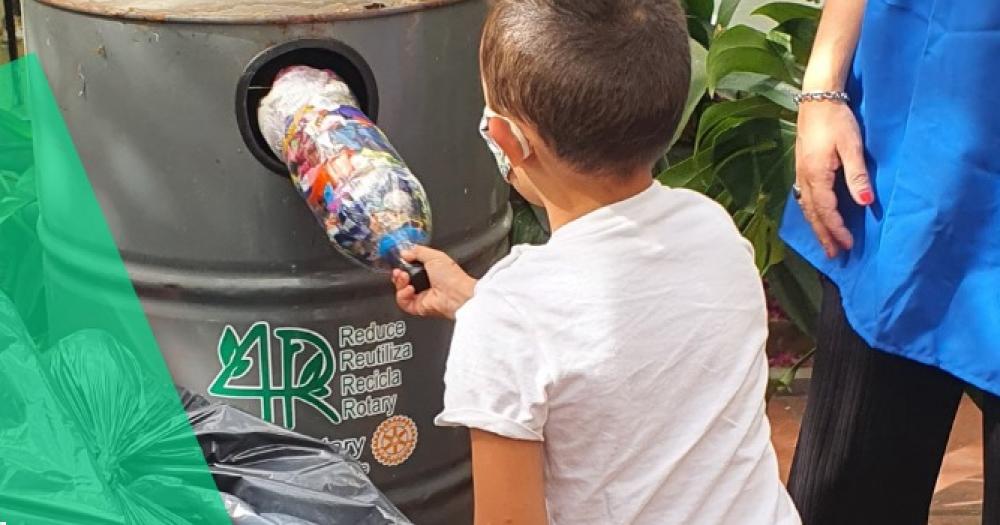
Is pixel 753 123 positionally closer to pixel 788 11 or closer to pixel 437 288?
pixel 788 11

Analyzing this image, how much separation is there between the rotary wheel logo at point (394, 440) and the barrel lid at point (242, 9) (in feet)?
2.06

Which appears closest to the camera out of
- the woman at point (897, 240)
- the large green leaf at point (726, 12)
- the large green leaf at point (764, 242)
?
the woman at point (897, 240)

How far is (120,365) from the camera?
5.66 feet

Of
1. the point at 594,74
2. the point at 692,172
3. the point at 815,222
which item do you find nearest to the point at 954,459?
the point at 692,172

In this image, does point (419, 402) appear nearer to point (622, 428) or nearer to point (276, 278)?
point (276, 278)

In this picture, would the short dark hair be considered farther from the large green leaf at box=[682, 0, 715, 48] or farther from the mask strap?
the large green leaf at box=[682, 0, 715, 48]

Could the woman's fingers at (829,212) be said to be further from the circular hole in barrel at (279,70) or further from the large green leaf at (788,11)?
the large green leaf at (788,11)

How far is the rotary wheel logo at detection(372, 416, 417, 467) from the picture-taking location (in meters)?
2.21

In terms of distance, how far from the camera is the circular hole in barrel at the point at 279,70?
6.42 ft

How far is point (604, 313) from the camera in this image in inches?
51.2

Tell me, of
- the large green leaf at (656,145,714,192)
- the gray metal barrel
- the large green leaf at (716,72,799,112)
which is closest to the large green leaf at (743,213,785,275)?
the large green leaf at (656,145,714,192)

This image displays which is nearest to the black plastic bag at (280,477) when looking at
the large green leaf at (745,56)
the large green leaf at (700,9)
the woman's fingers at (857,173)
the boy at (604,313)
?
the boy at (604,313)

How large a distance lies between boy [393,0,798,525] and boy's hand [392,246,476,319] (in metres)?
0.23
